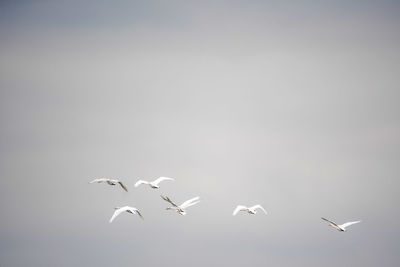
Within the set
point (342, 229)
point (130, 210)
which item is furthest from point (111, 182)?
point (342, 229)

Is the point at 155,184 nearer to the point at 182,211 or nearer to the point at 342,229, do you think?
the point at 182,211

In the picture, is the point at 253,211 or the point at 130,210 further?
the point at 253,211

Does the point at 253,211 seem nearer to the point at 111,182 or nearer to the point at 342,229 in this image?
the point at 342,229

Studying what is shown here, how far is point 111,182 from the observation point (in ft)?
393

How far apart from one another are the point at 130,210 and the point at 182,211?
29.7ft

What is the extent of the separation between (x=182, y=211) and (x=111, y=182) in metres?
10.6

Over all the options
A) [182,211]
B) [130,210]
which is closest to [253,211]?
[182,211]

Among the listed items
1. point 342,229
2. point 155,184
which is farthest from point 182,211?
point 342,229

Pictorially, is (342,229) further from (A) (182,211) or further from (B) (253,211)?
(A) (182,211)

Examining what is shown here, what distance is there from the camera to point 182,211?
402 ft

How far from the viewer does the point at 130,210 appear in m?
116

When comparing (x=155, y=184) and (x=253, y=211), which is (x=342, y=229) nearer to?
(x=253, y=211)

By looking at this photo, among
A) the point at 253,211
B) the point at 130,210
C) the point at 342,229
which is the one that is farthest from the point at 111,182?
the point at 342,229

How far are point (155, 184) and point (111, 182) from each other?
21.0ft
